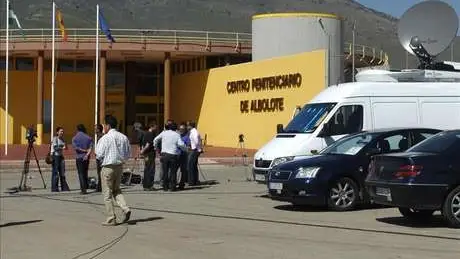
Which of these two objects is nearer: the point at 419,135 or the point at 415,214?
the point at 415,214

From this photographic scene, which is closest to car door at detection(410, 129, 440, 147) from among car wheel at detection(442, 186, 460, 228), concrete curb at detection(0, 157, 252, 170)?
car wheel at detection(442, 186, 460, 228)

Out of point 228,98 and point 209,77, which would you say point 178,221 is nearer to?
point 228,98

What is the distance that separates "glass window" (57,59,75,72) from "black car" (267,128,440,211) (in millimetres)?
39785

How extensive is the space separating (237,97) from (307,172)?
1108 inches

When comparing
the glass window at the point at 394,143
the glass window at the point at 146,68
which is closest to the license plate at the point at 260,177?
the glass window at the point at 394,143

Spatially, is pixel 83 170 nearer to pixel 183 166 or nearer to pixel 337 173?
pixel 183 166

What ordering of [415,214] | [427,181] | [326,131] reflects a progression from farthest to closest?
1. [326,131]
2. [415,214]
3. [427,181]

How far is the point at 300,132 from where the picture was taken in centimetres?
1628

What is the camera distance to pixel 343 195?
13.6 m

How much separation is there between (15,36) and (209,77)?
12705 mm

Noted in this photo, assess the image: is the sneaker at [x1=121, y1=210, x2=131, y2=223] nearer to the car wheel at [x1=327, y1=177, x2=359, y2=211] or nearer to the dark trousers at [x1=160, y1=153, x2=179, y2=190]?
the car wheel at [x1=327, y1=177, x2=359, y2=211]

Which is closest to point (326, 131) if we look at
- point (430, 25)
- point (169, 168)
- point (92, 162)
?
point (169, 168)

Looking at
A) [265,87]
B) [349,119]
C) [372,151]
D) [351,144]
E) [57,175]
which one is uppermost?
[265,87]

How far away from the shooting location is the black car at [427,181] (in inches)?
437
